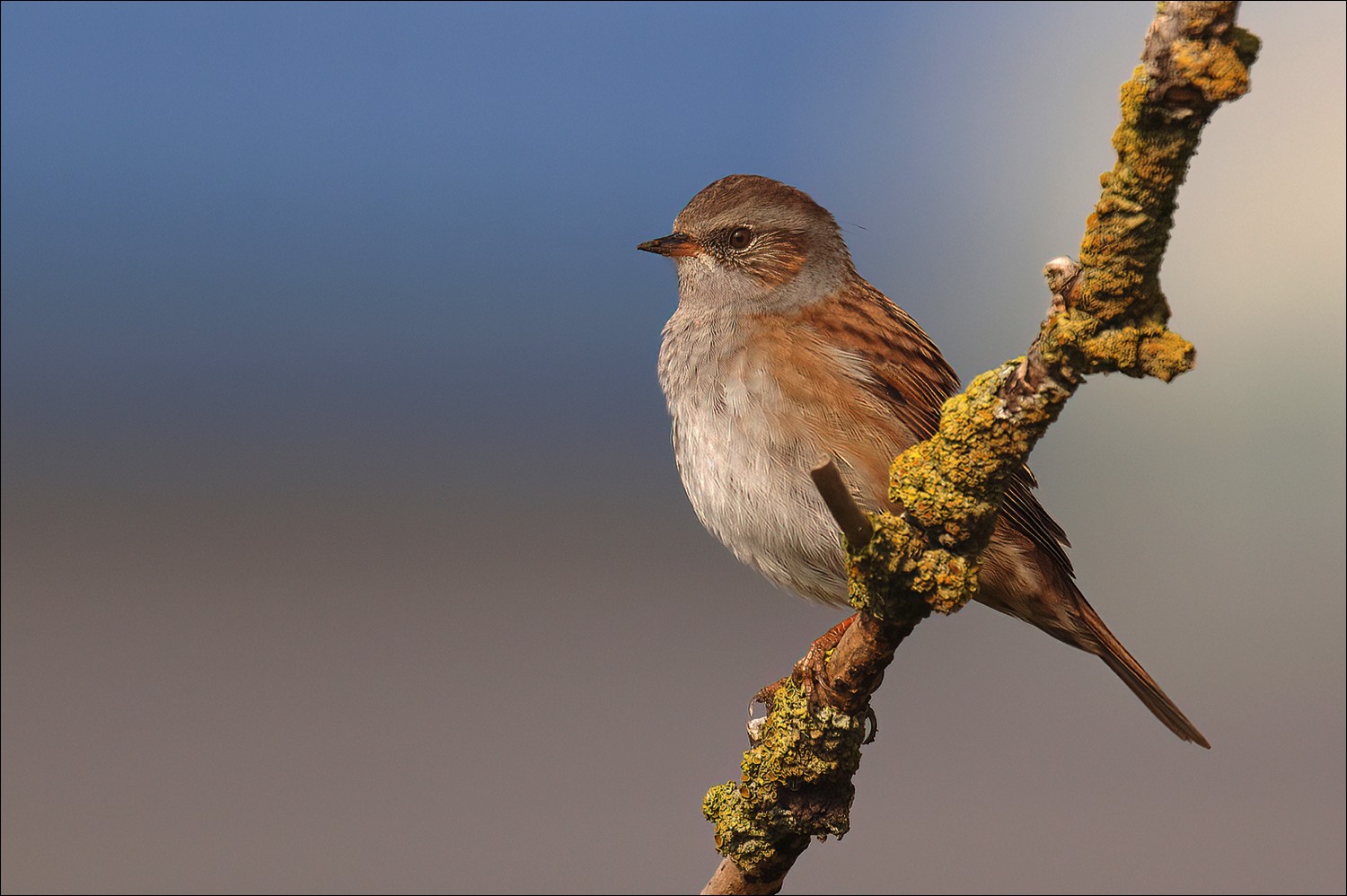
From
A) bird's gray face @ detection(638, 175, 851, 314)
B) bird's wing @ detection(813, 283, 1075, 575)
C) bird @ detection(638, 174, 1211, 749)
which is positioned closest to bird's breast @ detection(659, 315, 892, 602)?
bird @ detection(638, 174, 1211, 749)

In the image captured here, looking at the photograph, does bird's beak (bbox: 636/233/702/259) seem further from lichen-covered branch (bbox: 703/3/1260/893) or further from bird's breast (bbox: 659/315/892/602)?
lichen-covered branch (bbox: 703/3/1260/893)

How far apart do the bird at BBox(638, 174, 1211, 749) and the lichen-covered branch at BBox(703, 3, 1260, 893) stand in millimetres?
609

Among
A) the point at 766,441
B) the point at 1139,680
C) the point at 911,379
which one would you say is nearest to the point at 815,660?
the point at 766,441

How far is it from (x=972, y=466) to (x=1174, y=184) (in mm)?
825

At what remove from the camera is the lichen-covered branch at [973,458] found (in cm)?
230

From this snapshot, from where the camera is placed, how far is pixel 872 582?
312cm

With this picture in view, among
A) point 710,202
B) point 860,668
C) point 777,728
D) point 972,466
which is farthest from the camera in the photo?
point 710,202

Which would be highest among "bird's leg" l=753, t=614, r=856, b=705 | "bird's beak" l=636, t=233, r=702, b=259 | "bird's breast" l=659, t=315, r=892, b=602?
"bird's beak" l=636, t=233, r=702, b=259

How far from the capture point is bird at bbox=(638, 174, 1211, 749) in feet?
13.8

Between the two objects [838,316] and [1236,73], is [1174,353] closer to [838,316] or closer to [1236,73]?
[1236,73]

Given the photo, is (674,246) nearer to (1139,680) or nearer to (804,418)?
(804,418)

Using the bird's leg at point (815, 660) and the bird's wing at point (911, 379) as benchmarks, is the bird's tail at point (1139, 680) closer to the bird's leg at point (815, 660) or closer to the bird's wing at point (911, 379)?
the bird's wing at point (911, 379)

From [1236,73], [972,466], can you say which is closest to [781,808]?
[972,466]

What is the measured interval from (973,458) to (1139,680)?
2.17 meters
